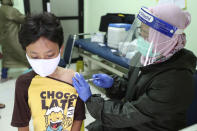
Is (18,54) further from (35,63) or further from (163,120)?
(163,120)

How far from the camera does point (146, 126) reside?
1.08 meters

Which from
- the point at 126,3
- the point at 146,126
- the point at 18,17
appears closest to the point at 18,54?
the point at 18,17

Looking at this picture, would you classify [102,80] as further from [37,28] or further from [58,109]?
[37,28]

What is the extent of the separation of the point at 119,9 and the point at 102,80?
Answer: 7.45ft

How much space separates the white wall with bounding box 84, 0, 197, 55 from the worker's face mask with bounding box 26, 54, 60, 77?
1881mm

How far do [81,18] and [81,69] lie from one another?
1.49m

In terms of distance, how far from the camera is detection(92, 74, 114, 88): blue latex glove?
1.27 m

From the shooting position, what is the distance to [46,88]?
0.92 metres

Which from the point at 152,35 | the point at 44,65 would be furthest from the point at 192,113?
the point at 44,65

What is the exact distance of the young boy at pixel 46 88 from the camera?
814mm

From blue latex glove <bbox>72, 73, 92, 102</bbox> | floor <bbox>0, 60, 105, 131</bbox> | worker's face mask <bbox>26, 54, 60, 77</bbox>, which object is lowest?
floor <bbox>0, 60, 105, 131</bbox>

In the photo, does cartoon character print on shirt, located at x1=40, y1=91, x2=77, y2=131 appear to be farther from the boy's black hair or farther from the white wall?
the white wall

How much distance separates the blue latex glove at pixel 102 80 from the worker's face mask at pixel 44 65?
44cm

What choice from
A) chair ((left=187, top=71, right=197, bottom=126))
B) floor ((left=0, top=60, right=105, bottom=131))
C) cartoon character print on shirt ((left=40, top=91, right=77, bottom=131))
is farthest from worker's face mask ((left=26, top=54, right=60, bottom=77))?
floor ((left=0, top=60, right=105, bottom=131))
